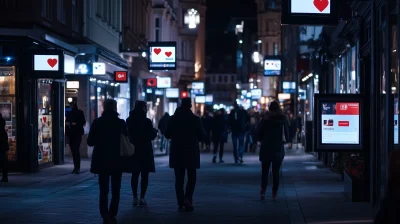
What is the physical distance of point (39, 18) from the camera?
75.2 feet

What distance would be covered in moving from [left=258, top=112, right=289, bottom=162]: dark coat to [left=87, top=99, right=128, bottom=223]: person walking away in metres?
4.36

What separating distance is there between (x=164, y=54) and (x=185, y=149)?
27091mm

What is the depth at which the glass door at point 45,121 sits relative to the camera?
24172 mm

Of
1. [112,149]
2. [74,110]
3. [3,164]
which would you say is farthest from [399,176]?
[74,110]

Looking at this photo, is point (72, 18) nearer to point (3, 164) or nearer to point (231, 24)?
point (3, 164)

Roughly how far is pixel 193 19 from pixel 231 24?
104 m

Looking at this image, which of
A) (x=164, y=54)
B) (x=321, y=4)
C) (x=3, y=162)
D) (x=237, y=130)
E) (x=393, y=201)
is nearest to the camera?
(x=393, y=201)

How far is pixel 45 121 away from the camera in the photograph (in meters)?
25.0

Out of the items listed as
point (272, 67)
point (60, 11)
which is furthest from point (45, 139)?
point (272, 67)

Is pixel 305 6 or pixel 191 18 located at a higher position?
pixel 191 18

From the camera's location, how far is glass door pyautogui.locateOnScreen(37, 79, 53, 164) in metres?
24.2

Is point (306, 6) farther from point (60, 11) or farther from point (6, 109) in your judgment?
point (60, 11)

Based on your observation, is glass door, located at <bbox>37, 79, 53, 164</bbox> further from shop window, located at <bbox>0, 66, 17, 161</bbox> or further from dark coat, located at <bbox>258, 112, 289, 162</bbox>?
dark coat, located at <bbox>258, 112, 289, 162</bbox>

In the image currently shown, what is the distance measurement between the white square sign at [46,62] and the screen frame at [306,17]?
366 inches
